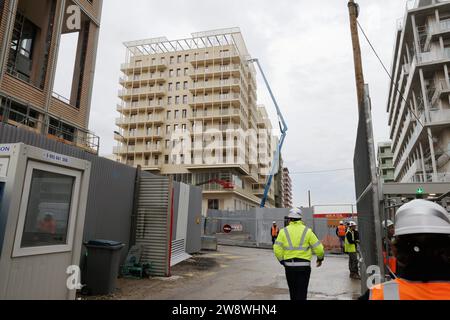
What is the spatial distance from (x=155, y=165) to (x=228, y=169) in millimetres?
13651

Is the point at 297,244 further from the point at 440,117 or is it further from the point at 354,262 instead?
the point at 440,117

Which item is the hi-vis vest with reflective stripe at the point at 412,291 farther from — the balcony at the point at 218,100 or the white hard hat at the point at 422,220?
the balcony at the point at 218,100

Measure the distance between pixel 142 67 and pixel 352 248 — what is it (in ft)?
185

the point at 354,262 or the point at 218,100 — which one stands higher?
the point at 218,100

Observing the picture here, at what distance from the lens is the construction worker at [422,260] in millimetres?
1430

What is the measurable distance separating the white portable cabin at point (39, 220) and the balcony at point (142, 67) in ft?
188

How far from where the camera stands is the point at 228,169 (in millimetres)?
50906

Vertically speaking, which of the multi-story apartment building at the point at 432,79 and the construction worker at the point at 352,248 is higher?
the multi-story apartment building at the point at 432,79

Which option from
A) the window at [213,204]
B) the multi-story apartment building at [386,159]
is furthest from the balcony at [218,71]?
the multi-story apartment building at [386,159]

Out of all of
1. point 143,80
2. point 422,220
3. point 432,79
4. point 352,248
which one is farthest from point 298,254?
point 143,80

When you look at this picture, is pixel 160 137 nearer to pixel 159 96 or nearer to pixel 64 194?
pixel 159 96

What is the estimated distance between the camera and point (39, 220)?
13.7 ft

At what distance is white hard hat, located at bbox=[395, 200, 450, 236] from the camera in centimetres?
149
